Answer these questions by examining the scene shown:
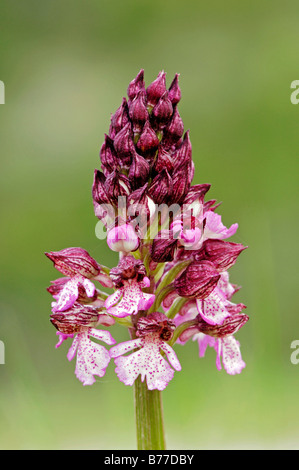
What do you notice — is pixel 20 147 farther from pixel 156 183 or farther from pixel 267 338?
pixel 156 183

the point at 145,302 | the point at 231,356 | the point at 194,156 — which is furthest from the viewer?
the point at 194,156

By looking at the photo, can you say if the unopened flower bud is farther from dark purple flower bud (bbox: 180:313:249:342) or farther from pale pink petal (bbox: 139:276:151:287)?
dark purple flower bud (bbox: 180:313:249:342)

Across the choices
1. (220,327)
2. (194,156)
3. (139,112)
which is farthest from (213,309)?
(194,156)

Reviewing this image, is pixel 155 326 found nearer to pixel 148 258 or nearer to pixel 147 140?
pixel 148 258

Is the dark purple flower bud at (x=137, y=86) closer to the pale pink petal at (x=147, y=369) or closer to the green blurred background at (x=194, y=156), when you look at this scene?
the pale pink petal at (x=147, y=369)

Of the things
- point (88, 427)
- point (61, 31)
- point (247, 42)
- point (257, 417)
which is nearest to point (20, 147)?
point (61, 31)

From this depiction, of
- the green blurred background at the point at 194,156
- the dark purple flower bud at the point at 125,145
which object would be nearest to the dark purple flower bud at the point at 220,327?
the dark purple flower bud at the point at 125,145
